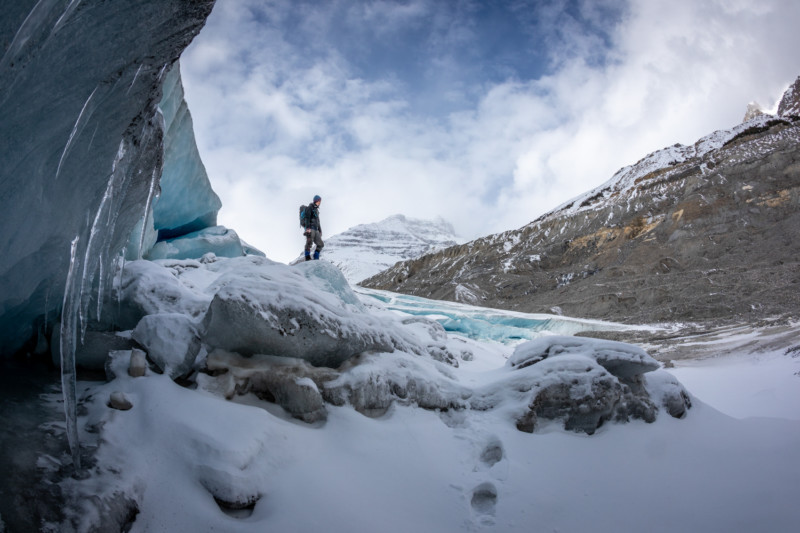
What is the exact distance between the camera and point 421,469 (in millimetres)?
3186

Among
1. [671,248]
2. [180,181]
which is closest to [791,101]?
[671,248]

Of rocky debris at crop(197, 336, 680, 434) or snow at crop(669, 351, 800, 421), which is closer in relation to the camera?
rocky debris at crop(197, 336, 680, 434)

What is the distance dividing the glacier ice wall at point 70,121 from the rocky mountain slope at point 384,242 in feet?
270

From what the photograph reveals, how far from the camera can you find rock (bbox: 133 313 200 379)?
328 centimetres

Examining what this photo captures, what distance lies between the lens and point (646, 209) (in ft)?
94.1

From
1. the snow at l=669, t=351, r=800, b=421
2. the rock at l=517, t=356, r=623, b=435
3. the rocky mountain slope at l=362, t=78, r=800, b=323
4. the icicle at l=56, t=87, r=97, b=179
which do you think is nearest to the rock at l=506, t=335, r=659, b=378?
the rock at l=517, t=356, r=623, b=435

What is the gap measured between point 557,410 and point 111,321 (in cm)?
469

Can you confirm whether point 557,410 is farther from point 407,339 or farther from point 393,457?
point 407,339

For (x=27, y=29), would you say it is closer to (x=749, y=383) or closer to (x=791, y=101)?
(x=749, y=383)

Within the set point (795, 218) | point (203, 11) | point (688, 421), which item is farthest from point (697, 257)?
point (203, 11)

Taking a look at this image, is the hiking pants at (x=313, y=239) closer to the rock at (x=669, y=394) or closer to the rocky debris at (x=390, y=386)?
the rocky debris at (x=390, y=386)

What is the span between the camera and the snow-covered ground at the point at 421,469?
2.44 m

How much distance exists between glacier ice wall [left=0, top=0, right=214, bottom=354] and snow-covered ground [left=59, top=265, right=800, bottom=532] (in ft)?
3.29

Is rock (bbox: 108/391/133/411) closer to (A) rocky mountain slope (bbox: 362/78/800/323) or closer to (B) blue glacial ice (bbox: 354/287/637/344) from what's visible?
(B) blue glacial ice (bbox: 354/287/637/344)
